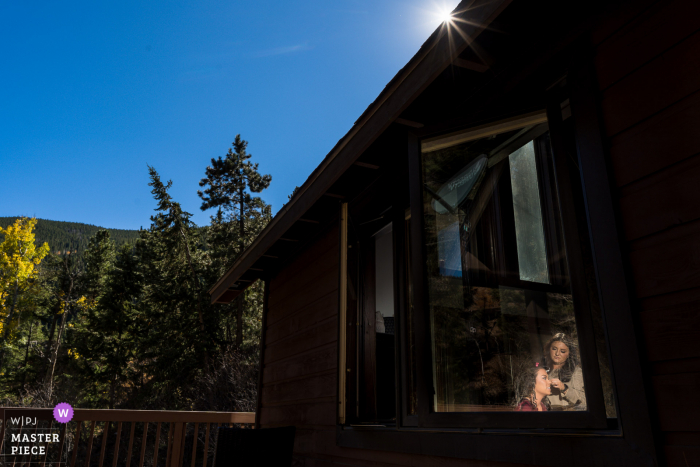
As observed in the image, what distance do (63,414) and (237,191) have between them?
16.3 m

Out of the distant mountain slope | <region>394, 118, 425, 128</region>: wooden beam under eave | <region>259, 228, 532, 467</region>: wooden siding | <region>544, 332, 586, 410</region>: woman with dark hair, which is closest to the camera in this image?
<region>544, 332, 586, 410</region>: woman with dark hair

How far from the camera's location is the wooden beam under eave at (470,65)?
A: 189 centimetres

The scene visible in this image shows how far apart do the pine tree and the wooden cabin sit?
655 inches

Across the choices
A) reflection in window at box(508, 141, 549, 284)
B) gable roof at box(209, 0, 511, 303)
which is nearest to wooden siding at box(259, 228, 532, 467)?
gable roof at box(209, 0, 511, 303)

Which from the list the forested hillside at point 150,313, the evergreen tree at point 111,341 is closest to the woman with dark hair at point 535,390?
the forested hillside at point 150,313

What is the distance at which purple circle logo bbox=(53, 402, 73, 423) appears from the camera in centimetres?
378

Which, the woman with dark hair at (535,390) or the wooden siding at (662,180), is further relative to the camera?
the woman with dark hair at (535,390)

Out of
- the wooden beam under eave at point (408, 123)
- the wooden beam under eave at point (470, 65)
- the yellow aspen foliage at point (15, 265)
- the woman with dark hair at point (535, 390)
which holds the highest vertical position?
the yellow aspen foliage at point (15, 265)

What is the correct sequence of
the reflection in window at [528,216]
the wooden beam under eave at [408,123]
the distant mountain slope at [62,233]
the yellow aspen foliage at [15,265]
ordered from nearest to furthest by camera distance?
the reflection in window at [528,216], the wooden beam under eave at [408,123], the yellow aspen foliage at [15,265], the distant mountain slope at [62,233]

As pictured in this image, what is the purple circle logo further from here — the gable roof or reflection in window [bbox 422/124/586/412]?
reflection in window [bbox 422/124/586/412]

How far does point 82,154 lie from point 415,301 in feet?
103

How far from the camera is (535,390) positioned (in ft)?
5.23

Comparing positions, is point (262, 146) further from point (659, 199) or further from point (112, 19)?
point (659, 199)

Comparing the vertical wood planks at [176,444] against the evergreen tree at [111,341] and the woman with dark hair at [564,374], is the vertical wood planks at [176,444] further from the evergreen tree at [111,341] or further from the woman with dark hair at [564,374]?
the evergreen tree at [111,341]
